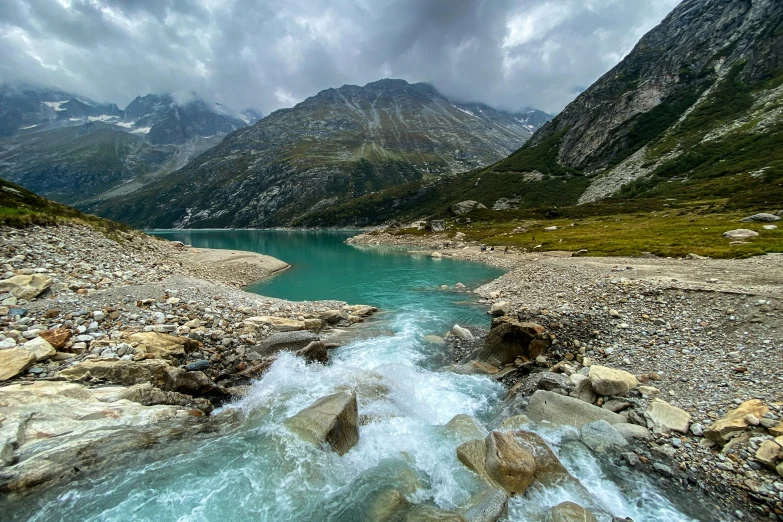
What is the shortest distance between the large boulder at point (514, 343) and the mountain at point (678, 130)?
235ft

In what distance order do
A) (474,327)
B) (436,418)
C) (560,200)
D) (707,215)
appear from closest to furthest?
1. (436,418)
2. (474,327)
3. (707,215)
4. (560,200)

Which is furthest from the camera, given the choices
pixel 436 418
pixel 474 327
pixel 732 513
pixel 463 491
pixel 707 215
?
pixel 707 215

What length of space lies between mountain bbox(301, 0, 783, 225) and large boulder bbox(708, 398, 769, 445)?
244 ft

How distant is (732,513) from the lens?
744 cm

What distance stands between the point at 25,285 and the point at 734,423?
28.5 meters

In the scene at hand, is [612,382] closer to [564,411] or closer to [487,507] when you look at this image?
[564,411]

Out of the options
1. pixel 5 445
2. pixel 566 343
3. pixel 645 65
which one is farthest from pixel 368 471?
pixel 645 65

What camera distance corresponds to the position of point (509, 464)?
8562 millimetres

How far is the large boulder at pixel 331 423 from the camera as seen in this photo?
9977 millimetres

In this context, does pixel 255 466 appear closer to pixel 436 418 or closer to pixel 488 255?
pixel 436 418

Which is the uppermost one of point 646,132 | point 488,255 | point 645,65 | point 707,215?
point 645,65

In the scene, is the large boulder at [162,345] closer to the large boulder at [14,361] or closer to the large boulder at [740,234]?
the large boulder at [14,361]

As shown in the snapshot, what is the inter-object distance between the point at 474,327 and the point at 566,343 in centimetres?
736

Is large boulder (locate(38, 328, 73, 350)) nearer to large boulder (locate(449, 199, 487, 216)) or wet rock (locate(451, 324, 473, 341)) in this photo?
wet rock (locate(451, 324, 473, 341))
